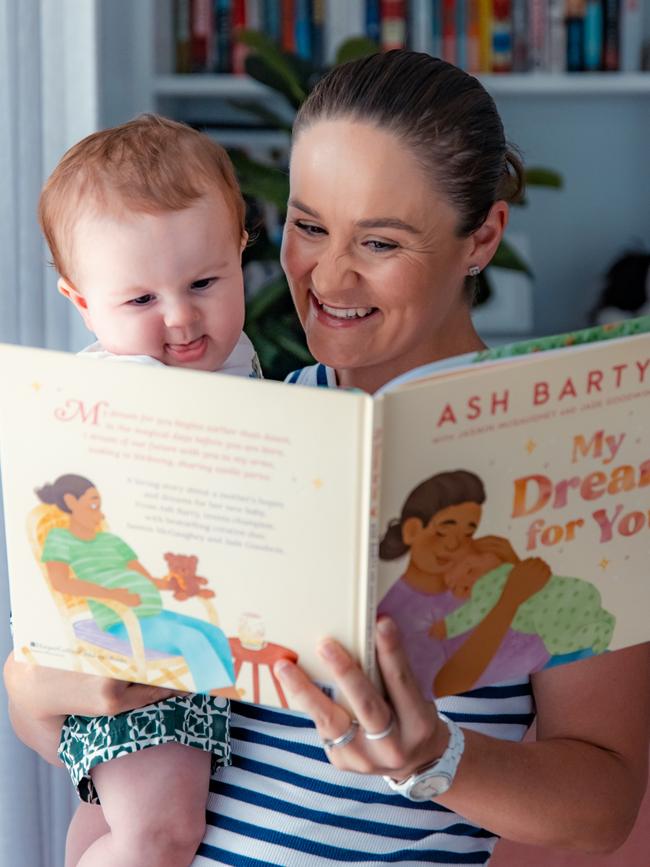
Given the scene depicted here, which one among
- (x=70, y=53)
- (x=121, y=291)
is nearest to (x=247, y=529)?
(x=121, y=291)


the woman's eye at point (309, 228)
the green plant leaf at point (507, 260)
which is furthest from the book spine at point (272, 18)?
the woman's eye at point (309, 228)

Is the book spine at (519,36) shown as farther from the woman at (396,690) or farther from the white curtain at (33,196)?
the woman at (396,690)

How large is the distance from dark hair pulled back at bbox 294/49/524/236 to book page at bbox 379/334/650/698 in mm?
442

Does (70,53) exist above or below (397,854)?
above

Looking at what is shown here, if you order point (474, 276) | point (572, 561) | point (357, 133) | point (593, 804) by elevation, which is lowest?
point (593, 804)

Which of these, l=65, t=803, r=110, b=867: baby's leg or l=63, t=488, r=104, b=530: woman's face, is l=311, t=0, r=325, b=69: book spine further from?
l=63, t=488, r=104, b=530: woman's face

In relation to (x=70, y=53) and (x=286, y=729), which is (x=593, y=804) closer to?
(x=286, y=729)

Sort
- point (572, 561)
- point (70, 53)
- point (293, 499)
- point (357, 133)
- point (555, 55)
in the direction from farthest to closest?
1. point (555, 55)
2. point (70, 53)
3. point (357, 133)
4. point (572, 561)
5. point (293, 499)

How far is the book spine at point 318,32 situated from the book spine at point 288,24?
5cm

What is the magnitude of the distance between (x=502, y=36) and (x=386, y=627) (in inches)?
96.9

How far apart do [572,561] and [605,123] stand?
8.18 feet

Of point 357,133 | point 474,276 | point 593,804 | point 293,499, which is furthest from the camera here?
point 474,276

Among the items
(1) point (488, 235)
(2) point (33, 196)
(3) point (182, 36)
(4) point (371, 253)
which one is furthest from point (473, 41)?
(4) point (371, 253)

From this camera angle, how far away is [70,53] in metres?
1.91
